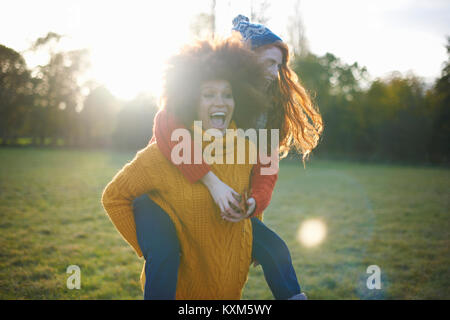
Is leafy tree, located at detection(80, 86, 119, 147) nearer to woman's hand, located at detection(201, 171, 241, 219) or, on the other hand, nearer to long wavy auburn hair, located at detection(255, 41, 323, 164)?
long wavy auburn hair, located at detection(255, 41, 323, 164)

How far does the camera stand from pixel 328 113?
28.1 meters

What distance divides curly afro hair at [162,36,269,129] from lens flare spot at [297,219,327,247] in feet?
14.3

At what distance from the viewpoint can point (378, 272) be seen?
13.6 ft

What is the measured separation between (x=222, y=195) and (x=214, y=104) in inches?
16.8

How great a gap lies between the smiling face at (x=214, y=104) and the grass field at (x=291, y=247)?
8.63ft

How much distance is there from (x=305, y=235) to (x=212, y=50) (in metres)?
5.08

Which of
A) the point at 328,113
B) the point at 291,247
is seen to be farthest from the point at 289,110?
the point at 328,113

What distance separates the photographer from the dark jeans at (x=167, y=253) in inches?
54.7

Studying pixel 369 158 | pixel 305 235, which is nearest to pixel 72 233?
A: pixel 305 235

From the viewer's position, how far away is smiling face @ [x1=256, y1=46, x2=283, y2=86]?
197 centimetres

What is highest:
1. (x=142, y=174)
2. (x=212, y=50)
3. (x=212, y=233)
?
(x=212, y=50)

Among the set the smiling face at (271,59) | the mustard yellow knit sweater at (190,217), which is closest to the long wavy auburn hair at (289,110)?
the smiling face at (271,59)

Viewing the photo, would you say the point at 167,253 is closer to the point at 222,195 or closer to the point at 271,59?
the point at 222,195

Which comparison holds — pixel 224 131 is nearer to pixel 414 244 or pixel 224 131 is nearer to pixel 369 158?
pixel 414 244
